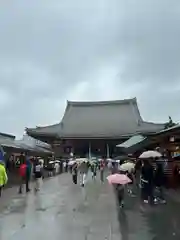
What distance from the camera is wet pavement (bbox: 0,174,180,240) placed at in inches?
368

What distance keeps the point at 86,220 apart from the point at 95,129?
187ft

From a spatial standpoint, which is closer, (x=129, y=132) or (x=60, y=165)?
(x=60, y=165)

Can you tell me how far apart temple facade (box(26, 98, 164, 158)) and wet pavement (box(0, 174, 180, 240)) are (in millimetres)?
44924

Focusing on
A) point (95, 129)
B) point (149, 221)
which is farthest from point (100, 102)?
point (149, 221)

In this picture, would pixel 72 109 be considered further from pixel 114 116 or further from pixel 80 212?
pixel 80 212

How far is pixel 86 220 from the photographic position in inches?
460

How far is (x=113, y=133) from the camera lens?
6638 cm

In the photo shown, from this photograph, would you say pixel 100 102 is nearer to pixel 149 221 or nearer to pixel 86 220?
pixel 86 220

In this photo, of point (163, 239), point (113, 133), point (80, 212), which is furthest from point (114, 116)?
point (163, 239)

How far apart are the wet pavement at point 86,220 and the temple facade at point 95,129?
44.9 meters

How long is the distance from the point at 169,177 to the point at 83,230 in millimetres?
13280

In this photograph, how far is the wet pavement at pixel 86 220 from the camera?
368 inches

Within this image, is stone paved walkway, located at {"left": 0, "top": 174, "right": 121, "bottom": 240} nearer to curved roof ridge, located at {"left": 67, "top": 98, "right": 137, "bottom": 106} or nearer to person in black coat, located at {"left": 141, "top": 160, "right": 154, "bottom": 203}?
person in black coat, located at {"left": 141, "top": 160, "right": 154, "bottom": 203}

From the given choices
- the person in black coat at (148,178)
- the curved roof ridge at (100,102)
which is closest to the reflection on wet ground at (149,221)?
the person in black coat at (148,178)
